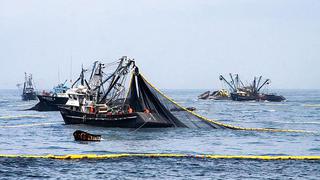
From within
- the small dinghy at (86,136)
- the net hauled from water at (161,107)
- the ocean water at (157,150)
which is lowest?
the ocean water at (157,150)

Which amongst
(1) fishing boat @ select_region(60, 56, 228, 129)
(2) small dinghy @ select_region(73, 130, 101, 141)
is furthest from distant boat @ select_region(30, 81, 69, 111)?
(2) small dinghy @ select_region(73, 130, 101, 141)

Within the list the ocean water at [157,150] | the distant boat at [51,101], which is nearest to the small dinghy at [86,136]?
the ocean water at [157,150]

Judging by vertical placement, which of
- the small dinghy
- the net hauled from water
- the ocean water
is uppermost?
the net hauled from water

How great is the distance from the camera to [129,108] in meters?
84.8

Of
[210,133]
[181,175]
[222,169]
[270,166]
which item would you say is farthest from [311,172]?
[210,133]

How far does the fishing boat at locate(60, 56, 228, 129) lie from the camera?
7781 centimetres

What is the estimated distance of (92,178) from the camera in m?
43.6

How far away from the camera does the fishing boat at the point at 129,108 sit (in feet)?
255

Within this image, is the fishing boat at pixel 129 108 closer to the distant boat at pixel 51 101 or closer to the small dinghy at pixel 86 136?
the small dinghy at pixel 86 136

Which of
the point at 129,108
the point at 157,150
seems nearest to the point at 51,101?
the point at 129,108

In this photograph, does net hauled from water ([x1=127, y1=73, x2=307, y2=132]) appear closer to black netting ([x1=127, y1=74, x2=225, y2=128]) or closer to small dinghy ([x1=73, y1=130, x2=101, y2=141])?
black netting ([x1=127, y1=74, x2=225, y2=128])

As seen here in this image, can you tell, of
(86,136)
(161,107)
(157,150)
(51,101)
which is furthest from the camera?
(51,101)

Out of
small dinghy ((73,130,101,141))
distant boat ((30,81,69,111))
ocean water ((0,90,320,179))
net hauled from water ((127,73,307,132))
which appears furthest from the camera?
distant boat ((30,81,69,111))

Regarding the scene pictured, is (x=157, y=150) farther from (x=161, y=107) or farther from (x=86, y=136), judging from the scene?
(x=161, y=107)
